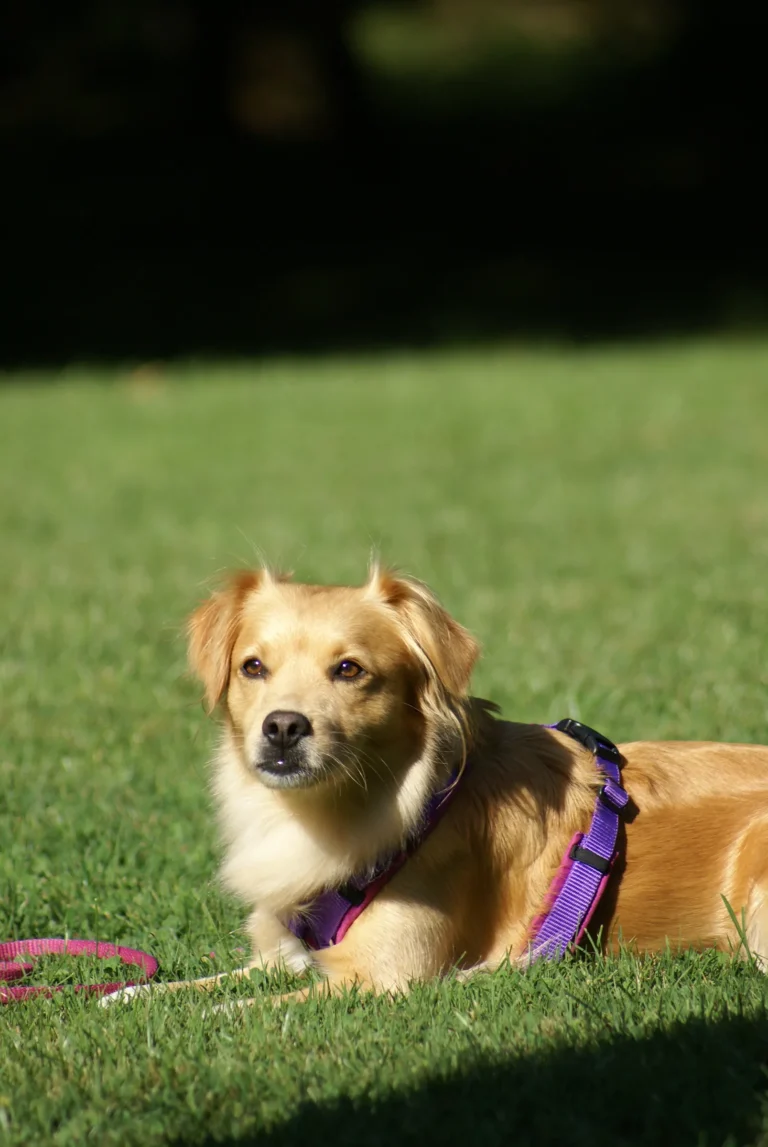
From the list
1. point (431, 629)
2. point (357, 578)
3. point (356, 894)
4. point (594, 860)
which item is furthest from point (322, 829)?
point (357, 578)

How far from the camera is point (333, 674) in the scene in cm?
374

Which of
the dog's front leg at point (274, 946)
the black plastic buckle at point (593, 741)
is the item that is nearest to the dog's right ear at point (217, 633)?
the dog's front leg at point (274, 946)

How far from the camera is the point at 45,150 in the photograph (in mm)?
27406

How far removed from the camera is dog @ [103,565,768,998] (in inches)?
145

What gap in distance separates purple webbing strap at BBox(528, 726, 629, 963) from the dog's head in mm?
424

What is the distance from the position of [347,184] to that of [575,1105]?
24.5 m

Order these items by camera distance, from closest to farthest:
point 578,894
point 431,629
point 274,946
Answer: point 578,894
point 431,629
point 274,946

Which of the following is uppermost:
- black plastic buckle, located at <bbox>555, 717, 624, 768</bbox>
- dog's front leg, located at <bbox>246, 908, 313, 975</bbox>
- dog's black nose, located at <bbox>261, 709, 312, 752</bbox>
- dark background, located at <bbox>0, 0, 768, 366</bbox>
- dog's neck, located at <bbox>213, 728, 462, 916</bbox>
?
dark background, located at <bbox>0, 0, 768, 366</bbox>

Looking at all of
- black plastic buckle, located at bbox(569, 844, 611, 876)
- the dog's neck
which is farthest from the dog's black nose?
black plastic buckle, located at bbox(569, 844, 611, 876)

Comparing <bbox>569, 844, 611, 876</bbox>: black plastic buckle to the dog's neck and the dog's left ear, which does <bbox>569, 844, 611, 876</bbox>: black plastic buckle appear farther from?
the dog's left ear

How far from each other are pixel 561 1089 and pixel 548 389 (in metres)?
11.9

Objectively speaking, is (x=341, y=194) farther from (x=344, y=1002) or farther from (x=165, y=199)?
(x=344, y=1002)

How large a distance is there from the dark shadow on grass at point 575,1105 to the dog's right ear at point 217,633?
1.32m

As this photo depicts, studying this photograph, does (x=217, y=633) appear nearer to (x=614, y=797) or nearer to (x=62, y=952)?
(x=62, y=952)
